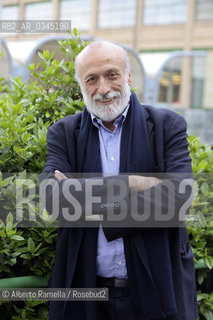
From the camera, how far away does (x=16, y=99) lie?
2703 millimetres

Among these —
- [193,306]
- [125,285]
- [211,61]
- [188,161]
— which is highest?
[211,61]

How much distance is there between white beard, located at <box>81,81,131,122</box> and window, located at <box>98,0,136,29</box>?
28415mm

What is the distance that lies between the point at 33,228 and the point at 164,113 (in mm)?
933

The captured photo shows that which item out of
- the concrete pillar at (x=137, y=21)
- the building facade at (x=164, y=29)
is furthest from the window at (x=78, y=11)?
the concrete pillar at (x=137, y=21)

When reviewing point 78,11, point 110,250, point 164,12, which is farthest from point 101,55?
point 78,11

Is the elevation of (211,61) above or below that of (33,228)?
above

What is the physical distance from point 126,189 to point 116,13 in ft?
98.7

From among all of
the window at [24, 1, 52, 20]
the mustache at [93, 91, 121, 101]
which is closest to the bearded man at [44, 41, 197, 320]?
the mustache at [93, 91, 121, 101]

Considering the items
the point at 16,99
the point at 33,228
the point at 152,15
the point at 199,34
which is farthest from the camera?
the point at 152,15

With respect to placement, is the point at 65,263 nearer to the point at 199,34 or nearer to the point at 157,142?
the point at 157,142

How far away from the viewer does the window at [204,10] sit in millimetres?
26250

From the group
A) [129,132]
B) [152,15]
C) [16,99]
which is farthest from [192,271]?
[152,15]

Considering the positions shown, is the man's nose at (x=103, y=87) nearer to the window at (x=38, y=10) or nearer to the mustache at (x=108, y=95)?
the mustache at (x=108, y=95)

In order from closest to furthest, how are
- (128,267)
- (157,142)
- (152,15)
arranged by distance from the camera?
(128,267) < (157,142) < (152,15)
